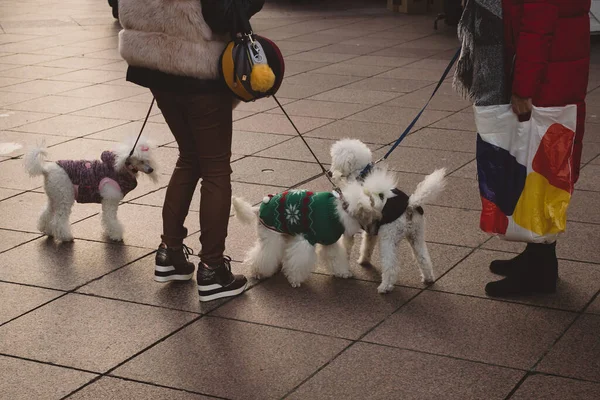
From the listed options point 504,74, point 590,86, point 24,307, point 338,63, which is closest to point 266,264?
point 24,307

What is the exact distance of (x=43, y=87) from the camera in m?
10.9

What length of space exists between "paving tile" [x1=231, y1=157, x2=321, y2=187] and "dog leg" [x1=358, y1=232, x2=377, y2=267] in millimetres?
1594

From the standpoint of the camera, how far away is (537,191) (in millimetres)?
4609

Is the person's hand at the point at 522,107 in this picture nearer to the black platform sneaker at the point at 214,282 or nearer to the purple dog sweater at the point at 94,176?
the black platform sneaker at the point at 214,282

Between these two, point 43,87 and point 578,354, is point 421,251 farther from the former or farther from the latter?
point 43,87

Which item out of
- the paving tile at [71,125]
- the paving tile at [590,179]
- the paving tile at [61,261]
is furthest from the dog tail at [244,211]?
the paving tile at [71,125]

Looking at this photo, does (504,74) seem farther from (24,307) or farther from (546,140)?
(24,307)

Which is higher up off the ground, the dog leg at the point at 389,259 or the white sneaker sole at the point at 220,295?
the dog leg at the point at 389,259

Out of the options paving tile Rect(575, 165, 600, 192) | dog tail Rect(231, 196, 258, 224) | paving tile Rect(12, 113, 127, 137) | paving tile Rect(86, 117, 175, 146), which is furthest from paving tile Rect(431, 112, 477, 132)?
dog tail Rect(231, 196, 258, 224)

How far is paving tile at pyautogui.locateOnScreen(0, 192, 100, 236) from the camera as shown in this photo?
20.1 feet

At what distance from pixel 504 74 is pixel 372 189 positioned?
0.88m

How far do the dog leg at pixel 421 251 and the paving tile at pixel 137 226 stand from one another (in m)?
1.62

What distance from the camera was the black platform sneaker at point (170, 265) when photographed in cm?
509

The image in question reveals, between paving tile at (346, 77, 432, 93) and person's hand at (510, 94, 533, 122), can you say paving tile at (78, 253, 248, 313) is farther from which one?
paving tile at (346, 77, 432, 93)
